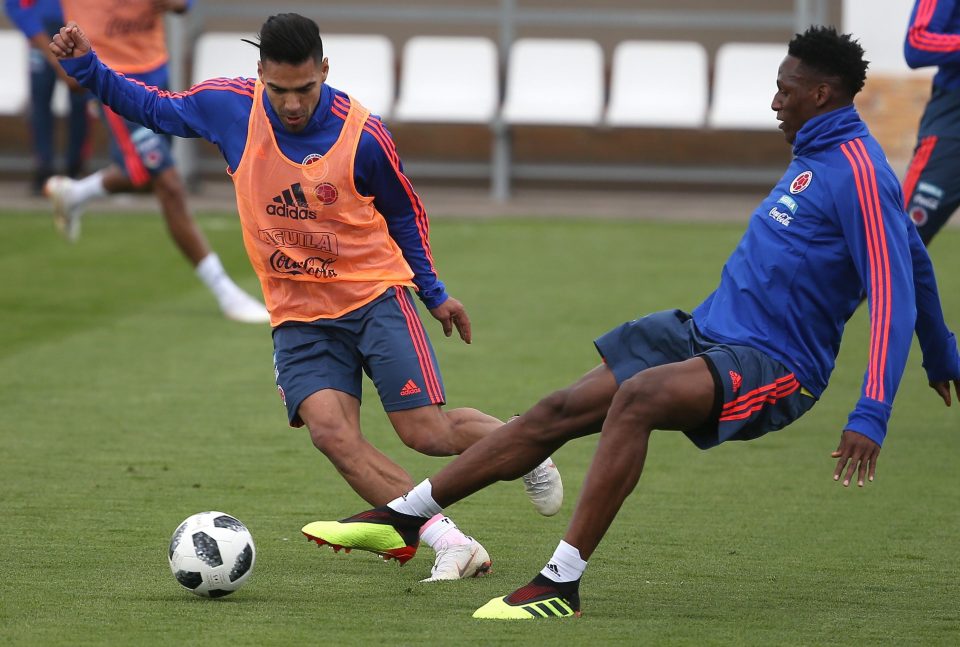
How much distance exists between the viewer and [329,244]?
5.57 m

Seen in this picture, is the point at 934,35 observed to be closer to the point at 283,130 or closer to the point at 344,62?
the point at 283,130

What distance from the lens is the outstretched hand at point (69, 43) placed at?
5.57 m

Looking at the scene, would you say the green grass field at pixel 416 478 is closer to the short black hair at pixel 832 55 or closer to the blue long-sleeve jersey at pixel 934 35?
the short black hair at pixel 832 55

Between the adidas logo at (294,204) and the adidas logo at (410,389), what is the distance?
26.0 inches

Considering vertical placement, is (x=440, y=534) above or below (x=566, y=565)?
below

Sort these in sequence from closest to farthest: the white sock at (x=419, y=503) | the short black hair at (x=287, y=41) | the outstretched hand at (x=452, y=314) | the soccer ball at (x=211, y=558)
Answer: the soccer ball at (x=211, y=558)
the white sock at (x=419, y=503)
the short black hair at (x=287, y=41)
the outstretched hand at (x=452, y=314)

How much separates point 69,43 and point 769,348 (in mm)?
2643

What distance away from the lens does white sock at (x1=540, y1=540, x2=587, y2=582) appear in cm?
468

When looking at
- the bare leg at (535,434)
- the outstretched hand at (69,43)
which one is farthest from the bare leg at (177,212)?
the bare leg at (535,434)

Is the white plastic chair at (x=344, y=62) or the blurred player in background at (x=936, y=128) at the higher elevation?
the blurred player in background at (x=936, y=128)

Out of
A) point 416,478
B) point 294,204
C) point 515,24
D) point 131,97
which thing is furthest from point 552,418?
point 515,24

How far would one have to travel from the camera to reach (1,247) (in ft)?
43.0

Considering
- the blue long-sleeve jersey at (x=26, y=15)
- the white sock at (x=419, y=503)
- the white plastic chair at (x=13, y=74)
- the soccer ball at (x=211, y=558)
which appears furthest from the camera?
the white plastic chair at (x=13, y=74)

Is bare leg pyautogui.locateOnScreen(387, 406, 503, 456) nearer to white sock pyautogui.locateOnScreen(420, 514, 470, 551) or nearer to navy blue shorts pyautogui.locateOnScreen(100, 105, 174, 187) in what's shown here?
white sock pyautogui.locateOnScreen(420, 514, 470, 551)
